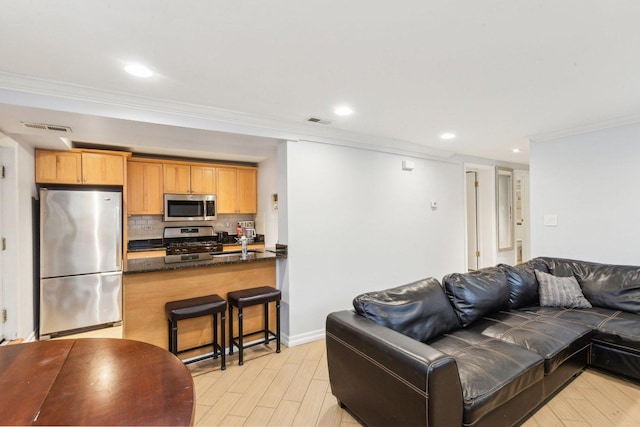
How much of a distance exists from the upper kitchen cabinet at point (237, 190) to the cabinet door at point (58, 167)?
1.93 meters

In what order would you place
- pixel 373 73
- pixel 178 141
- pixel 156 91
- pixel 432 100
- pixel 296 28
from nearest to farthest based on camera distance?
pixel 296 28, pixel 373 73, pixel 156 91, pixel 432 100, pixel 178 141

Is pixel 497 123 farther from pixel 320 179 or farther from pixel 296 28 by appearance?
pixel 296 28

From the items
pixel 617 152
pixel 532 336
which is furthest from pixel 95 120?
pixel 617 152

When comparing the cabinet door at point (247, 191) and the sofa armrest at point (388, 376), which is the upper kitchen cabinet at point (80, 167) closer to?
the cabinet door at point (247, 191)

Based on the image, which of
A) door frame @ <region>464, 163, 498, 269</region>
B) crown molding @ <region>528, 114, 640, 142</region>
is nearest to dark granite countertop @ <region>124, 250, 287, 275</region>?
crown molding @ <region>528, 114, 640, 142</region>

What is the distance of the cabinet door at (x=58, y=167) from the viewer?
142 inches

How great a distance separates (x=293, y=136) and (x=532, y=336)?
8.87 feet

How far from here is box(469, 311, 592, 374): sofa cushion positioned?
206cm

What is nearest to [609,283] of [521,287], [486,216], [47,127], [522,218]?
[521,287]

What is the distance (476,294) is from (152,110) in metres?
3.11

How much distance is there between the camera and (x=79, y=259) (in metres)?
3.64

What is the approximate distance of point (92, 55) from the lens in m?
1.78

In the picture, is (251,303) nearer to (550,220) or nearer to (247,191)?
(247,191)

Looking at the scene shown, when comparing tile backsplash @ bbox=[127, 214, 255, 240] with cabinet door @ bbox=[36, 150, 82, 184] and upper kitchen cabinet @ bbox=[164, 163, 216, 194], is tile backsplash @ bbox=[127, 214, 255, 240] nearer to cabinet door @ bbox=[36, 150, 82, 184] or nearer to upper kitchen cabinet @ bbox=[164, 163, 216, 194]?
upper kitchen cabinet @ bbox=[164, 163, 216, 194]
